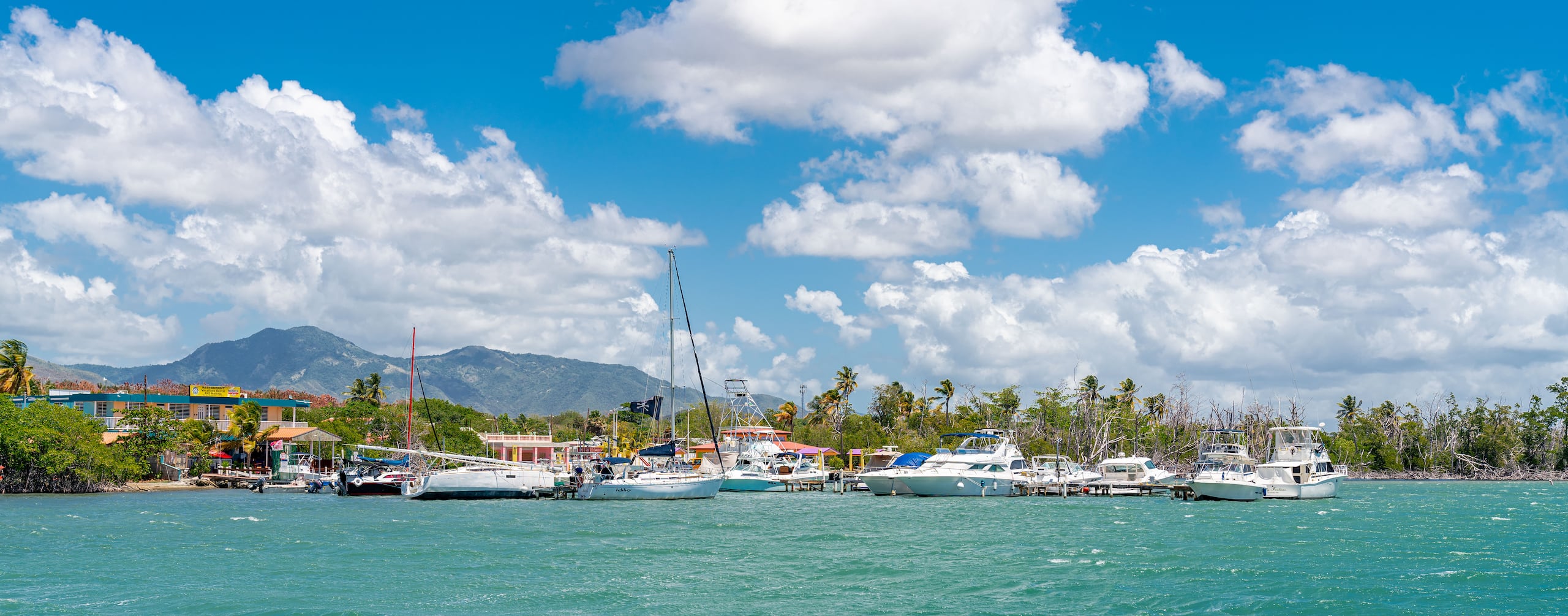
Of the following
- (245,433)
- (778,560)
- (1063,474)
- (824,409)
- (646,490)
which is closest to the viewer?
(778,560)

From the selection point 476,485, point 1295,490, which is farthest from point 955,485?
point 476,485

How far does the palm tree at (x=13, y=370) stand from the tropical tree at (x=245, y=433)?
Result: 1591cm

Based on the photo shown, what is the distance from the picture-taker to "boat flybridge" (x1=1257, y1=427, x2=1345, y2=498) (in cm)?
6756

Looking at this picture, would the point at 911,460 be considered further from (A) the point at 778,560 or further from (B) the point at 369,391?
(B) the point at 369,391

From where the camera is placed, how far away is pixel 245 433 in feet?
333

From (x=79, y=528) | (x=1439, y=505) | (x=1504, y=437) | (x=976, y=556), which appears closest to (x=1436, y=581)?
(x=976, y=556)

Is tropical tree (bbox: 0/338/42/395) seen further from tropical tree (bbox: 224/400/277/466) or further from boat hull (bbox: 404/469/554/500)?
boat hull (bbox: 404/469/554/500)

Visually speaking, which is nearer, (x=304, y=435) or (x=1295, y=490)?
(x=1295, y=490)

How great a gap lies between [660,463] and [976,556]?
45.1 meters

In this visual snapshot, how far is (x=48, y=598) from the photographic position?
29094 mm

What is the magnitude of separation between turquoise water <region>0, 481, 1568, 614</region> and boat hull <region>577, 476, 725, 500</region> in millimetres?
7897

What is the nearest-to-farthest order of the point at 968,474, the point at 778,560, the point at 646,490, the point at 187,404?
1. the point at 778,560
2. the point at 646,490
3. the point at 968,474
4. the point at 187,404

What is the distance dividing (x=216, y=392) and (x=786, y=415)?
63197 millimetres

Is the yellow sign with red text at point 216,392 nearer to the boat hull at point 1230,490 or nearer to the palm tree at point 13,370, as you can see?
the palm tree at point 13,370
